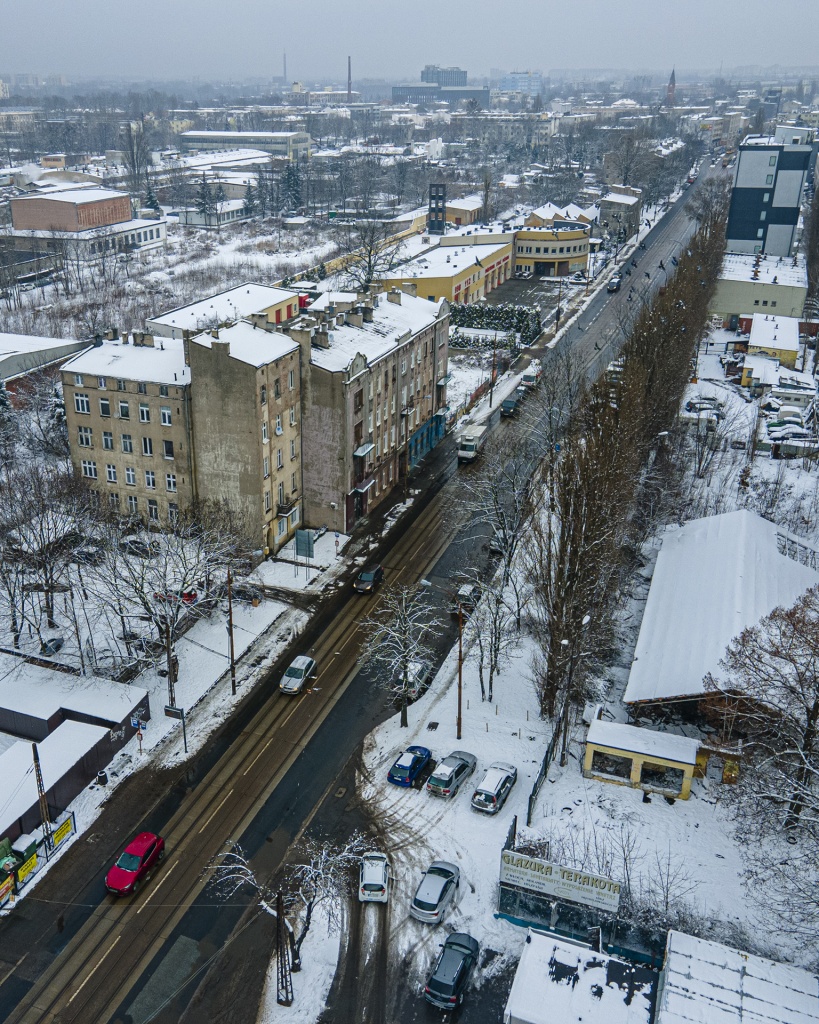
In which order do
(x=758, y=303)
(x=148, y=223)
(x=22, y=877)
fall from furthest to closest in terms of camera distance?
(x=148, y=223) < (x=758, y=303) < (x=22, y=877)

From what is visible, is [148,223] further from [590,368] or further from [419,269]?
[590,368]

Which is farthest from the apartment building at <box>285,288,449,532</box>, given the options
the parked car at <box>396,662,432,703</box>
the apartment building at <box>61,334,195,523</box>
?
the parked car at <box>396,662,432,703</box>

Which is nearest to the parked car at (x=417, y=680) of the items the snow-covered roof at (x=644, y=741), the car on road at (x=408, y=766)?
the car on road at (x=408, y=766)

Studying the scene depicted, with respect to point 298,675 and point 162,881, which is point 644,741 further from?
point 162,881

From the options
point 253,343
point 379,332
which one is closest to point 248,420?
point 253,343

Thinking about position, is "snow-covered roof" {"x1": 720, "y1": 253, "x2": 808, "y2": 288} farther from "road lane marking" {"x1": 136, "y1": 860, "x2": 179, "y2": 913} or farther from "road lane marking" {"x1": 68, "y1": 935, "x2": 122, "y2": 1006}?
"road lane marking" {"x1": 68, "y1": 935, "x2": 122, "y2": 1006}

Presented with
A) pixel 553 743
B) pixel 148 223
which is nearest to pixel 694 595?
pixel 553 743
